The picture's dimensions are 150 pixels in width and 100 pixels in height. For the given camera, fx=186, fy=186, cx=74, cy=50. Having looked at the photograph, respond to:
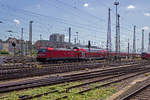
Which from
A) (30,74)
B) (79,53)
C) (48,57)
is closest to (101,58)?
(79,53)

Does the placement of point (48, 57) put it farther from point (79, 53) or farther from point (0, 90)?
point (0, 90)

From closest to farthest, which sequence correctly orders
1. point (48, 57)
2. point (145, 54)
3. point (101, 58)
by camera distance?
point (48, 57)
point (101, 58)
point (145, 54)

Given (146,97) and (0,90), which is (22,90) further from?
(146,97)

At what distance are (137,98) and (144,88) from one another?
2.56m

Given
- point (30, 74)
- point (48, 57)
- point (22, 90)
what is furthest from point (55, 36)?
point (22, 90)

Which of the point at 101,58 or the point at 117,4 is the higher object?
the point at 117,4

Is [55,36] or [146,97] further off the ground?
[55,36]

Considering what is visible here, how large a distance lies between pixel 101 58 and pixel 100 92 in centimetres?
3899

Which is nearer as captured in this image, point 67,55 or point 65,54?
point 65,54

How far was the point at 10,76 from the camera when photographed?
50.9 ft

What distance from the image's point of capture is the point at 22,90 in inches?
428

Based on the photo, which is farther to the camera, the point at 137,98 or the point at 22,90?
the point at 22,90

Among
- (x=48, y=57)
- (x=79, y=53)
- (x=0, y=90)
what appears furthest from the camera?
(x=79, y=53)

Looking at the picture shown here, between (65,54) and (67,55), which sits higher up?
(65,54)
